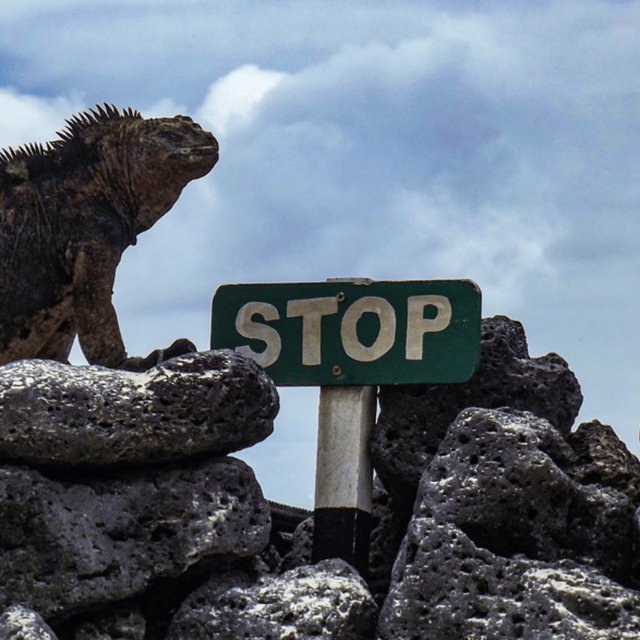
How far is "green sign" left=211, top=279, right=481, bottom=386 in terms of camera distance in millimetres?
8734

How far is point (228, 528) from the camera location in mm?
8039

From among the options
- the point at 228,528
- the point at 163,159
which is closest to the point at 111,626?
the point at 228,528

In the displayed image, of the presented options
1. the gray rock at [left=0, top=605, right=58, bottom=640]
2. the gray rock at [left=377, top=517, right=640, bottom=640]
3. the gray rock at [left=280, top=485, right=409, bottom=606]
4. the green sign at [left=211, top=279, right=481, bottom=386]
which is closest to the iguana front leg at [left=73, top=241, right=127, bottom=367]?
the green sign at [left=211, top=279, right=481, bottom=386]

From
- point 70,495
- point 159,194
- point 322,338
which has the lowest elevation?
point 70,495

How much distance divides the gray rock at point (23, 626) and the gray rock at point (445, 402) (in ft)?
7.26

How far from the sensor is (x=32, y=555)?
307 inches

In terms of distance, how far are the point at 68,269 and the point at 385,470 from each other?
238cm

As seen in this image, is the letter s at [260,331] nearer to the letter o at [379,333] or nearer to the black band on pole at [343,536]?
the letter o at [379,333]

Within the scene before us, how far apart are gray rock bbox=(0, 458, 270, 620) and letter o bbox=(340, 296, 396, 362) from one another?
110 centimetres

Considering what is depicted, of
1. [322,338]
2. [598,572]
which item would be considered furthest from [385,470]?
[598,572]

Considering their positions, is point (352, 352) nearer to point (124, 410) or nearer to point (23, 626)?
point (124, 410)

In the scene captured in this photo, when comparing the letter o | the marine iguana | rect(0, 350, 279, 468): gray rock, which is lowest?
rect(0, 350, 279, 468): gray rock

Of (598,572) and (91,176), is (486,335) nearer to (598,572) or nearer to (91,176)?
(598,572)

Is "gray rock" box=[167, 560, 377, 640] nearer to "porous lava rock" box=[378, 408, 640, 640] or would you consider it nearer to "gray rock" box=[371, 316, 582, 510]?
"porous lava rock" box=[378, 408, 640, 640]
